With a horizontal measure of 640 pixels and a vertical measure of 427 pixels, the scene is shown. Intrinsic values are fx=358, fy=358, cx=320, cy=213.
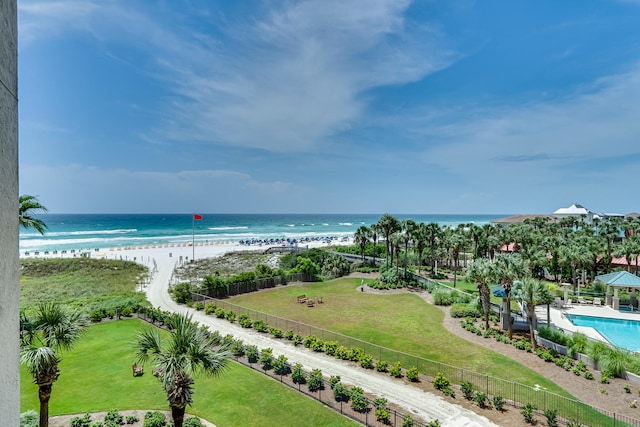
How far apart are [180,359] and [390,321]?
22244 millimetres

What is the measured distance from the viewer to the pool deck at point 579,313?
95.2 feet

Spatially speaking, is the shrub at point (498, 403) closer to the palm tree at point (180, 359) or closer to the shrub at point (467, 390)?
the shrub at point (467, 390)

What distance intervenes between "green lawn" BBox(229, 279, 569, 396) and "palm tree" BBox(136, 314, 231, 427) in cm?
1590

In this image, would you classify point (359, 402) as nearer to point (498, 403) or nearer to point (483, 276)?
point (498, 403)

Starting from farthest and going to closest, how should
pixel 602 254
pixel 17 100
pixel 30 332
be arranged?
pixel 602 254 < pixel 30 332 < pixel 17 100

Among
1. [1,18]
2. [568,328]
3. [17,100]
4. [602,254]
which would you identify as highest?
[1,18]

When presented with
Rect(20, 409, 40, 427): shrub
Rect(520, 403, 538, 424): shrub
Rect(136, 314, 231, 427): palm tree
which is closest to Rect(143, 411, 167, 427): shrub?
Rect(20, 409, 40, 427): shrub

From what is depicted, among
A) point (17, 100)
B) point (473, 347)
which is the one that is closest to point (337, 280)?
point (473, 347)

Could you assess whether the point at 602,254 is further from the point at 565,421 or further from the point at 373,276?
the point at 565,421

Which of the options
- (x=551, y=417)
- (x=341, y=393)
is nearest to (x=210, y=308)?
(x=341, y=393)

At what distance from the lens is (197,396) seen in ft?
56.7

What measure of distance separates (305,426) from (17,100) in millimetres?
15165

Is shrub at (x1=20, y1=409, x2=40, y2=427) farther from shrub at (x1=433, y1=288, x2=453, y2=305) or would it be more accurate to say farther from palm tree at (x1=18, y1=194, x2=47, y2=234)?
shrub at (x1=433, y1=288, x2=453, y2=305)

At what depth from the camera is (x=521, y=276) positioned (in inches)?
Result: 1017
